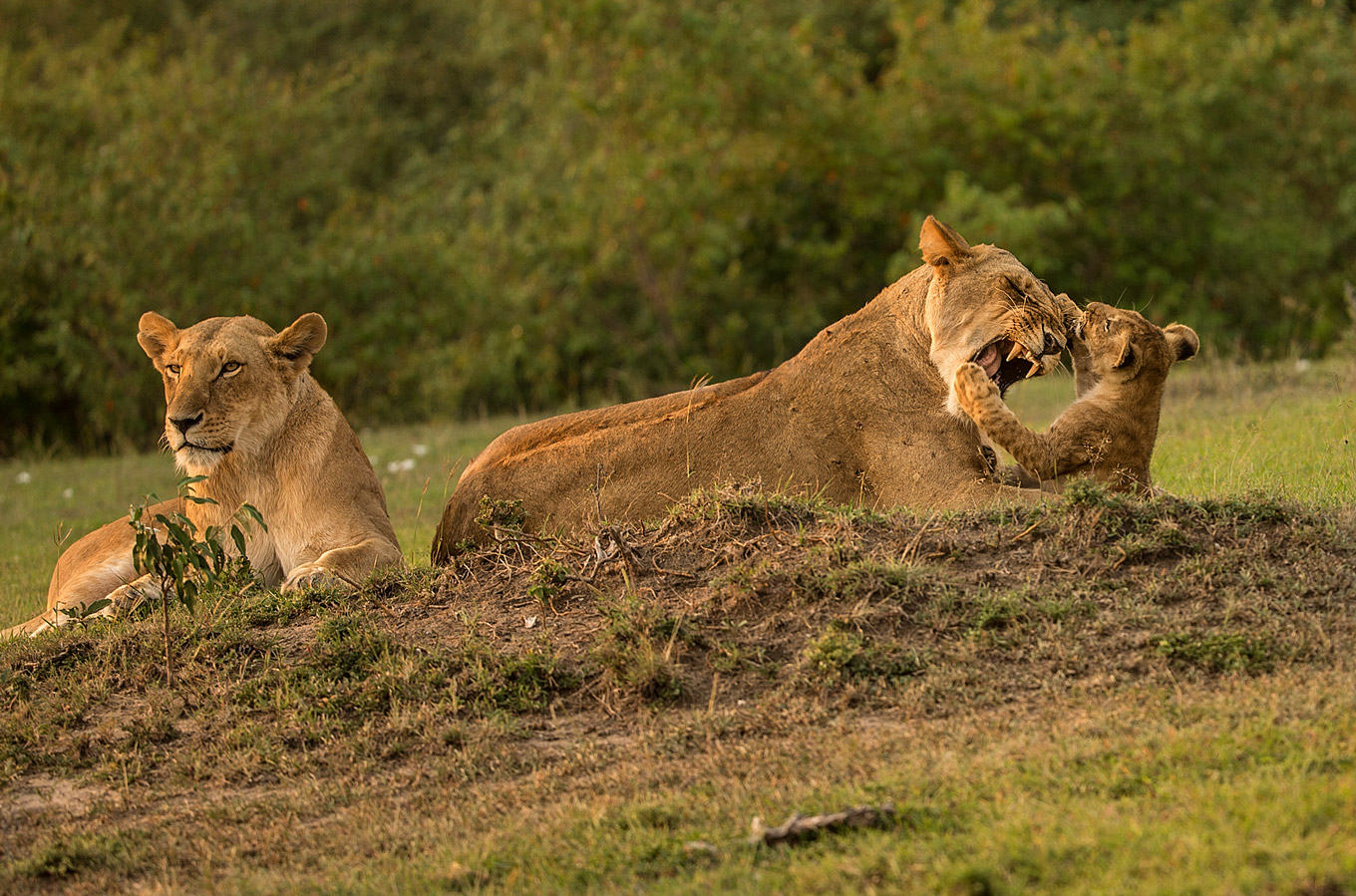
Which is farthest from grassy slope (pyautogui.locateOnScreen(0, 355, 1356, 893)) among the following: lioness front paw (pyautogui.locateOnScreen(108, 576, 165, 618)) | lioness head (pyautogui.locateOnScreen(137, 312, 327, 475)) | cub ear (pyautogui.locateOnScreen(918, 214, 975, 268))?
cub ear (pyautogui.locateOnScreen(918, 214, 975, 268))

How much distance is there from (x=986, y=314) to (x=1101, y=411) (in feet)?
2.11

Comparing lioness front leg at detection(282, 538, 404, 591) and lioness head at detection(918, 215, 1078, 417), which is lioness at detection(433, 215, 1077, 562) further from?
lioness front leg at detection(282, 538, 404, 591)

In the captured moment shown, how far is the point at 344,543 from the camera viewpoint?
667 cm

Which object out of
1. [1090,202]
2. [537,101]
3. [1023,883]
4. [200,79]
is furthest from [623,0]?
[1023,883]

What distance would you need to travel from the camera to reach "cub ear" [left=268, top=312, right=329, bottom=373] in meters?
7.01

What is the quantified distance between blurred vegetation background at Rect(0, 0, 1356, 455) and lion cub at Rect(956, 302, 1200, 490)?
40.3ft

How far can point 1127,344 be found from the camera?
20.7ft

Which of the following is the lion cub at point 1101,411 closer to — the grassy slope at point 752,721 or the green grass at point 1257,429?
the green grass at point 1257,429

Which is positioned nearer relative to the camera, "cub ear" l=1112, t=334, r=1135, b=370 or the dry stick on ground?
the dry stick on ground

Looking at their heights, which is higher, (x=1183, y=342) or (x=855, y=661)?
(x=1183, y=342)

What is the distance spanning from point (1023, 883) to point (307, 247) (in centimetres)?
1774

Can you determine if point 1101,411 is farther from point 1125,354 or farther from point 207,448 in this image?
point 207,448

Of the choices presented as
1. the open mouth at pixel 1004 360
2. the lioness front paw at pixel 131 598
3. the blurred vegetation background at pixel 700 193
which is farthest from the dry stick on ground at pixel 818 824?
the blurred vegetation background at pixel 700 193

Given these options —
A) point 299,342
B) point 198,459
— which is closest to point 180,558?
point 198,459
